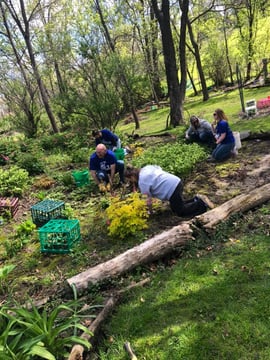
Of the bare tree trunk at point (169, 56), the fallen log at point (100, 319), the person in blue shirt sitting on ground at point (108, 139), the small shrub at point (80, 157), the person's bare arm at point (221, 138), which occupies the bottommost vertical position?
the fallen log at point (100, 319)

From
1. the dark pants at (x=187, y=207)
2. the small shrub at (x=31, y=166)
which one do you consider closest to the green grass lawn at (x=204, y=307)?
the dark pants at (x=187, y=207)

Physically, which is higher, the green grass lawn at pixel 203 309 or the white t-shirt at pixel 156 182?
the white t-shirt at pixel 156 182

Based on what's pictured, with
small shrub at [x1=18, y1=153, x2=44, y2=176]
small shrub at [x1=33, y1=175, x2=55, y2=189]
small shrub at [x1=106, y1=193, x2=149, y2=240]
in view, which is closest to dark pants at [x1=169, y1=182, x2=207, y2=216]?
small shrub at [x1=106, y1=193, x2=149, y2=240]

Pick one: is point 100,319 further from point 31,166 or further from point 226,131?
point 31,166

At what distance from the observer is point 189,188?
21.2 ft

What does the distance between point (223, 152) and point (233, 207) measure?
3065 mm

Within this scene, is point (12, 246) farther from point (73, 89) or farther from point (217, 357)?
point (73, 89)

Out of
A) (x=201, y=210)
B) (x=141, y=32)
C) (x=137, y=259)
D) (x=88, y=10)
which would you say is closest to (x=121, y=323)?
(x=137, y=259)

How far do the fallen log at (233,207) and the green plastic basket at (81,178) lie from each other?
13.1ft

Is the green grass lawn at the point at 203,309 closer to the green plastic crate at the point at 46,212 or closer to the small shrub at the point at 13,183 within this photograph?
the green plastic crate at the point at 46,212

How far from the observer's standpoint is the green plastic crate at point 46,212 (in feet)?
19.4

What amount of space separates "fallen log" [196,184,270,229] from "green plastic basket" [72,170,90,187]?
3.99m

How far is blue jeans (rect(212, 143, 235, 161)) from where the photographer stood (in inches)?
298

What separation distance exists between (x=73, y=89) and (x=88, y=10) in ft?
21.9
